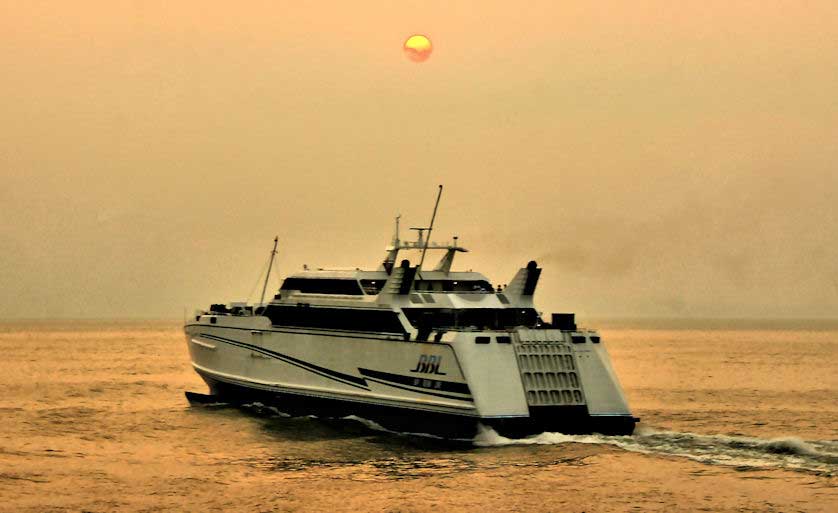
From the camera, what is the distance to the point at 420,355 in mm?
35969

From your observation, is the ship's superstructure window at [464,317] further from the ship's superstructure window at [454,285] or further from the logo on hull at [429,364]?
the ship's superstructure window at [454,285]

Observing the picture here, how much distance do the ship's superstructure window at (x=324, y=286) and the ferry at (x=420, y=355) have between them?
5 centimetres

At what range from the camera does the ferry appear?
34500 mm

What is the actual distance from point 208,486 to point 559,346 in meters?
11.6

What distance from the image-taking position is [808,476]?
30219 millimetres

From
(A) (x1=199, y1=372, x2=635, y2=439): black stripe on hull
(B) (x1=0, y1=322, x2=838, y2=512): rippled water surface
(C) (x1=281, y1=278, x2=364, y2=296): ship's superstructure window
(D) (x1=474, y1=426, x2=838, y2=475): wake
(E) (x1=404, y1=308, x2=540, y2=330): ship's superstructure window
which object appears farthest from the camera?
(C) (x1=281, y1=278, x2=364, y2=296): ship's superstructure window

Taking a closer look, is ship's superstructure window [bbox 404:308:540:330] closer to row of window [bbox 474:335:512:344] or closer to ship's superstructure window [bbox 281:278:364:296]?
row of window [bbox 474:335:512:344]

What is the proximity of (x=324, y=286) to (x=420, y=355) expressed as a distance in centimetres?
745

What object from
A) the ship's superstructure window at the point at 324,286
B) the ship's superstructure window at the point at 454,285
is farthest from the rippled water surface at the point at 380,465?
the ship's superstructure window at the point at 454,285

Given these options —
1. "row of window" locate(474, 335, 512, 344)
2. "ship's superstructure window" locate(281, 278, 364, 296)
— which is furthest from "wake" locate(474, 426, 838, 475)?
"ship's superstructure window" locate(281, 278, 364, 296)

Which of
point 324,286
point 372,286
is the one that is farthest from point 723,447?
point 324,286

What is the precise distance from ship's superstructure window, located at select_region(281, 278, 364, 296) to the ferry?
0.05m

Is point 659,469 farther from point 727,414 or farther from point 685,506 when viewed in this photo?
point 727,414

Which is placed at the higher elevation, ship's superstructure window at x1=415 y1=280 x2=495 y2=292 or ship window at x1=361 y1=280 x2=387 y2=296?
ship's superstructure window at x1=415 y1=280 x2=495 y2=292
